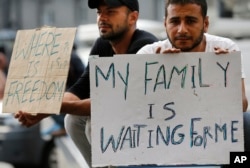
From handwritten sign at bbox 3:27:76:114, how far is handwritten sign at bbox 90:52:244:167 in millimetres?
373

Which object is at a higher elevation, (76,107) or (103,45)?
(103,45)

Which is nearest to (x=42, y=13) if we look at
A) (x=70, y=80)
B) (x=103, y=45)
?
(x=70, y=80)

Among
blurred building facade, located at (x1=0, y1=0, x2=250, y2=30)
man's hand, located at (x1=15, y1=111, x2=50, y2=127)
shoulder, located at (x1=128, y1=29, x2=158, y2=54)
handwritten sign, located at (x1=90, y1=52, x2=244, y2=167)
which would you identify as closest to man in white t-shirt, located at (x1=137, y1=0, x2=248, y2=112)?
handwritten sign, located at (x1=90, y1=52, x2=244, y2=167)

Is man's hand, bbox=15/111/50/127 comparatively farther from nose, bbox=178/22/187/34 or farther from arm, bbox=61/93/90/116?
nose, bbox=178/22/187/34

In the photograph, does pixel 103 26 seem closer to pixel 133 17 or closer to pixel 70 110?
pixel 133 17

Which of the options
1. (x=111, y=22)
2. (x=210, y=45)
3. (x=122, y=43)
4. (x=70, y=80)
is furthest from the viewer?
Result: (x=70, y=80)

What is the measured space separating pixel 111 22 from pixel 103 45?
0.35 meters

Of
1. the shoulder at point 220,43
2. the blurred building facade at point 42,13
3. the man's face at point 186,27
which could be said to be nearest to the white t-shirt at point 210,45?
the shoulder at point 220,43

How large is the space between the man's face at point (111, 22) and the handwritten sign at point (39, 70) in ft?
0.63

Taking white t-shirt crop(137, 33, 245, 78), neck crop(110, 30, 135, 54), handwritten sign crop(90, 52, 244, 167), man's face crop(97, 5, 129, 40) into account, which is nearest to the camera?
handwritten sign crop(90, 52, 244, 167)

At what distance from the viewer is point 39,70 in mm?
5004

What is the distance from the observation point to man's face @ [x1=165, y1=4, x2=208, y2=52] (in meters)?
4.59

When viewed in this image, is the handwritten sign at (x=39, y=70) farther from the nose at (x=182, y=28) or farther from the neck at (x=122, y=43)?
the nose at (x=182, y=28)

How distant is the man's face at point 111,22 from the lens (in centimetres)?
508
